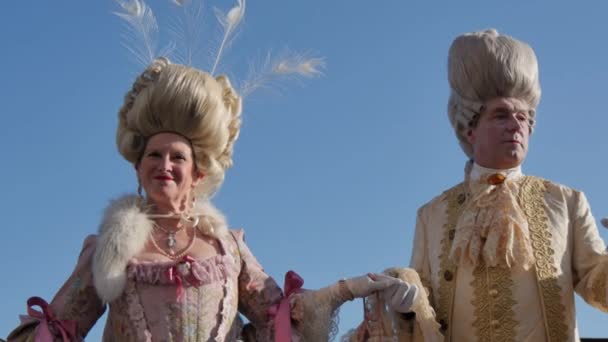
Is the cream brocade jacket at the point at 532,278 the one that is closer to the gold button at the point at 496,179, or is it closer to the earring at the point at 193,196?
the gold button at the point at 496,179

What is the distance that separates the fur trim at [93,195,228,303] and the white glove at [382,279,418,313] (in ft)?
2.66

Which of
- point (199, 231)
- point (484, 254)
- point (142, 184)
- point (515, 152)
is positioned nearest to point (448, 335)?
point (484, 254)

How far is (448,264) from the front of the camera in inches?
188

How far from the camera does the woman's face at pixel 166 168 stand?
4.54 m

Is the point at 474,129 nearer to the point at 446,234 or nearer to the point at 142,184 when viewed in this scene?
the point at 446,234

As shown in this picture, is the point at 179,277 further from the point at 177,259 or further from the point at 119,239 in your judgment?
the point at 119,239

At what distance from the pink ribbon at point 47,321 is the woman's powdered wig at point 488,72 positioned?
2045 mm

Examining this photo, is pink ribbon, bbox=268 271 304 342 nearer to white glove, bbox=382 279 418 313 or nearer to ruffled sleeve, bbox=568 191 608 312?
white glove, bbox=382 279 418 313

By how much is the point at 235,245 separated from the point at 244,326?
0.37m

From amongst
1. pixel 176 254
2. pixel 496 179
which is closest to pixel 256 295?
pixel 176 254

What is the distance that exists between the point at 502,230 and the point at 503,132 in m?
0.47

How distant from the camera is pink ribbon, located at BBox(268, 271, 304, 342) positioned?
4.44m

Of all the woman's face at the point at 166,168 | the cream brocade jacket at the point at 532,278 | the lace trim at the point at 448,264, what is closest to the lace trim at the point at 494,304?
the cream brocade jacket at the point at 532,278

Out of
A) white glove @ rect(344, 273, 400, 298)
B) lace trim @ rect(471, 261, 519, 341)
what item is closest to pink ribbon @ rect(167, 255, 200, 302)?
white glove @ rect(344, 273, 400, 298)
